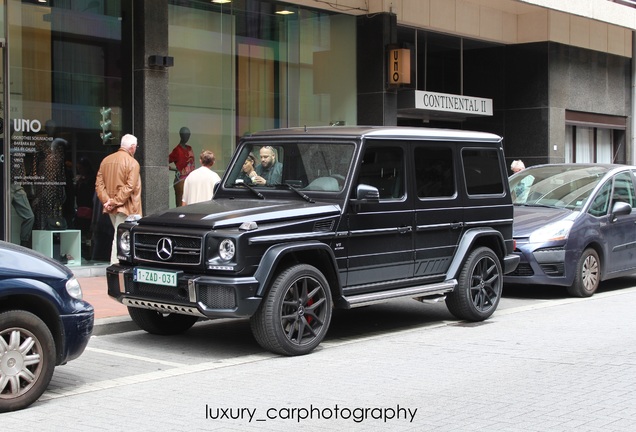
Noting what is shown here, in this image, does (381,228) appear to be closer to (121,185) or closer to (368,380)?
(368,380)

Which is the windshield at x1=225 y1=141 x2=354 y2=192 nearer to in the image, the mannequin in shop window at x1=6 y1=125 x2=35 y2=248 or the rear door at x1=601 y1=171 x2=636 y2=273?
the mannequin in shop window at x1=6 y1=125 x2=35 y2=248

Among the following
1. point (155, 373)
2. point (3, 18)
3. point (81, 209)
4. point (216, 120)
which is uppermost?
point (3, 18)

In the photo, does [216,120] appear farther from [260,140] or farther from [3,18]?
[260,140]

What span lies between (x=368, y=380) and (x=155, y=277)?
2.19 metres

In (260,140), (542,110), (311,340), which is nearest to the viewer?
(311,340)

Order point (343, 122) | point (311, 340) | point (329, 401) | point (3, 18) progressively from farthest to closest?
1. point (343, 122)
2. point (3, 18)
3. point (311, 340)
4. point (329, 401)

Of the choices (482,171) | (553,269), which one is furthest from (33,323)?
(553,269)

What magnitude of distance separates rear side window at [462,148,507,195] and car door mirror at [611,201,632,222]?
9.46 ft

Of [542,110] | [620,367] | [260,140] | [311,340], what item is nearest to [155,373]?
[311,340]

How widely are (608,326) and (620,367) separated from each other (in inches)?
91.3

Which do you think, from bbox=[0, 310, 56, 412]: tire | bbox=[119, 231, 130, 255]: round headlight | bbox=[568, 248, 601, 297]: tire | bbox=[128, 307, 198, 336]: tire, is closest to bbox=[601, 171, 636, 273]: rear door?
bbox=[568, 248, 601, 297]: tire

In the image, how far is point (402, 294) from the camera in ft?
30.0

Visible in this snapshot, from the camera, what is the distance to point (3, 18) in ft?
42.4

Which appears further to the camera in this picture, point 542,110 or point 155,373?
point 542,110
